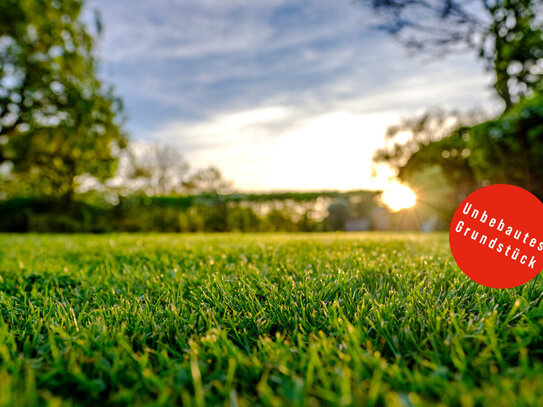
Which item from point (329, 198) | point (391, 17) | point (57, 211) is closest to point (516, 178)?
point (391, 17)

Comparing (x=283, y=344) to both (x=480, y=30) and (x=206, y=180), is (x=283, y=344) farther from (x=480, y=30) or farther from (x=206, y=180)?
(x=206, y=180)

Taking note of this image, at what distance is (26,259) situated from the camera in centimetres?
294

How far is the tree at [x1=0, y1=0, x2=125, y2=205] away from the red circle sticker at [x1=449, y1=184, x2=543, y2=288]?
36.1 ft

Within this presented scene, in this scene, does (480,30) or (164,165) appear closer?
(480,30)

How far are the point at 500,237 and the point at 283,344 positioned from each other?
0.98 metres

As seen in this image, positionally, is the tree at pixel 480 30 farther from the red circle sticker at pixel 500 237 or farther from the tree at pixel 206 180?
the tree at pixel 206 180

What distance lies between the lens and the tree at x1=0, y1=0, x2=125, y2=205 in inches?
384

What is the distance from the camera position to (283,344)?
1033 millimetres

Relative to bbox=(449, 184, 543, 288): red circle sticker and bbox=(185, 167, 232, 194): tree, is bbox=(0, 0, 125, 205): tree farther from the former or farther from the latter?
bbox=(185, 167, 232, 194): tree

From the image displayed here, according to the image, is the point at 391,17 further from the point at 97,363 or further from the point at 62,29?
the point at 62,29

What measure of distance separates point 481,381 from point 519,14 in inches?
389

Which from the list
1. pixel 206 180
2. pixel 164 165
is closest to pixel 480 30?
pixel 206 180

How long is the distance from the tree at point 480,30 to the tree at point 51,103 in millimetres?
9043

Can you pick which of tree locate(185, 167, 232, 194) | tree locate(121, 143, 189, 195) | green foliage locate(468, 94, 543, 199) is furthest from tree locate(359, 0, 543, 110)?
tree locate(121, 143, 189, 195)
